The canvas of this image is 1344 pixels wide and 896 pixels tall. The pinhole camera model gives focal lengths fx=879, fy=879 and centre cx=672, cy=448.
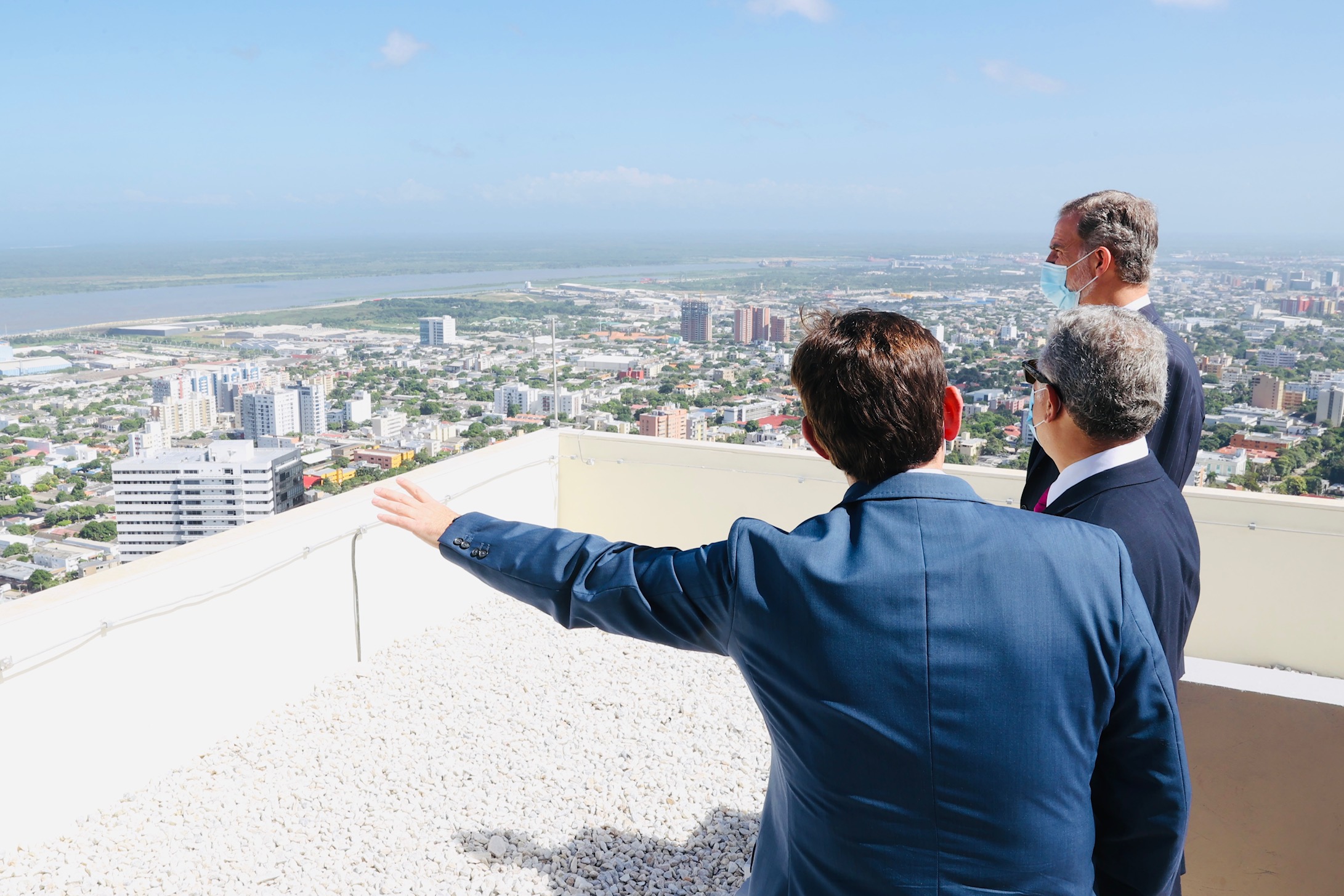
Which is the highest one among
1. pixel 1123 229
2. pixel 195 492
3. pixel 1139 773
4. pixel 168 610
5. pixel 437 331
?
pixel 1123 229

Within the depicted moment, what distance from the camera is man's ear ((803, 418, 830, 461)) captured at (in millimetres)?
924

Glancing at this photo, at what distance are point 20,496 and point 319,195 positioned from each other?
21636 mm

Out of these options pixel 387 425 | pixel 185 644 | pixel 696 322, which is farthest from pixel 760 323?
pixel 185 644

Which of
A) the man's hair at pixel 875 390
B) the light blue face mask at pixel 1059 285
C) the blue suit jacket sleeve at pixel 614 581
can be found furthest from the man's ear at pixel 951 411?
the light blue face mask at pixel 1059 285

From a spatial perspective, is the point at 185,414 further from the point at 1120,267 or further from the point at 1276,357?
the point at 1276,357

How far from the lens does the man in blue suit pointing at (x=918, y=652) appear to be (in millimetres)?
776

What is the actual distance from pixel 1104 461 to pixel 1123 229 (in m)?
0.87

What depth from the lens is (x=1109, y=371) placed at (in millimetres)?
1279

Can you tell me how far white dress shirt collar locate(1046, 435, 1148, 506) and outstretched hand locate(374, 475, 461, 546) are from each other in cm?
94

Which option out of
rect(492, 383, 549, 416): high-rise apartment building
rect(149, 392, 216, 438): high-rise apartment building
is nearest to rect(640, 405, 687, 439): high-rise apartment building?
rect(492, 383, 549, 416): high-rise apartment building

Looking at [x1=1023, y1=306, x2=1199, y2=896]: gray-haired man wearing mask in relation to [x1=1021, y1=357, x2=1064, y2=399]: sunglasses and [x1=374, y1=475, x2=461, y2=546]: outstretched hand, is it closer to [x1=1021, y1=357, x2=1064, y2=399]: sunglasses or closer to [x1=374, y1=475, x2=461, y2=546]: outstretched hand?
[x1=1021, y1=357, x2=1064, y2=399]: sunglasses

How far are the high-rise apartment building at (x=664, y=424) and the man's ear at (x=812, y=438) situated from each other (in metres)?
3.90

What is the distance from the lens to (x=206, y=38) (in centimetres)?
2072

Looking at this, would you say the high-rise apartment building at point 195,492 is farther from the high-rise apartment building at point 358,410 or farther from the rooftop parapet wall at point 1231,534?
the rooftop parapet wall at point 1231,534
